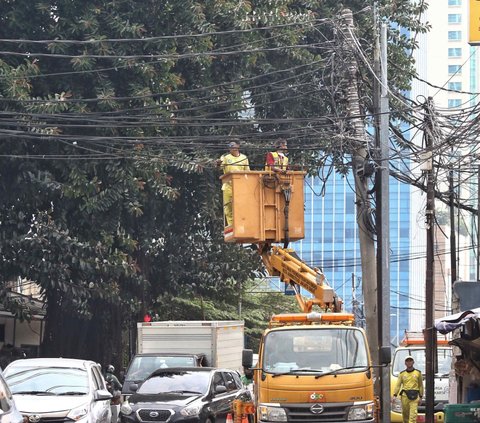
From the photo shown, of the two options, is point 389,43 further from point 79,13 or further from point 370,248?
point 370,248

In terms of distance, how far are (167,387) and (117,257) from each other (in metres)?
7.06

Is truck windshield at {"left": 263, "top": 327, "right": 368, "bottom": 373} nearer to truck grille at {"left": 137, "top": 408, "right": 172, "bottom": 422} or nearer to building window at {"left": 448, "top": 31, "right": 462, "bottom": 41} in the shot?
truck grille at {"left": 137, "top": 408, "right": 172, "bottom": 422}

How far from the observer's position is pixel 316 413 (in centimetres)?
1767

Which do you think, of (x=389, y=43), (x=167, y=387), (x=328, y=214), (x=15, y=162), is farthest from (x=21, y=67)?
(x=328, y=214)

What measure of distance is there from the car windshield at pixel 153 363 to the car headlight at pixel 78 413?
332 inches

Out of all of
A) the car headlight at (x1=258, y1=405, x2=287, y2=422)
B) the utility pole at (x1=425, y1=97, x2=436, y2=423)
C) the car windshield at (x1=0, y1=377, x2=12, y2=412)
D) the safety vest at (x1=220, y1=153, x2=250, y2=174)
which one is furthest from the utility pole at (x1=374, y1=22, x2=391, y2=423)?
the car windshield at (x1=0, y1=377, x2=12, y2=412)

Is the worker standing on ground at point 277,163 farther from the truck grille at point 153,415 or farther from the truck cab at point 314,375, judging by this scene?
the truck grille at point 153,415

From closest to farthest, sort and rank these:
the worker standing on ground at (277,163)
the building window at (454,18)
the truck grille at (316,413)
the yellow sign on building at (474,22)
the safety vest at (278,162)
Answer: the truck grille at (316,413)
the yellow sign on building at (474,22)
the worker standing on ground at (277,163)
the safety vest at (278,162)
the building window at (454,18)

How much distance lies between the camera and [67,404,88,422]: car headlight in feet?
57.3

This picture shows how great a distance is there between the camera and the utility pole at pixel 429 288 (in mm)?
20547

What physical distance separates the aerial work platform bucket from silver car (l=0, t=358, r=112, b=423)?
3.90 meters

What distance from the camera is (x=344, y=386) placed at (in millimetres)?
17797

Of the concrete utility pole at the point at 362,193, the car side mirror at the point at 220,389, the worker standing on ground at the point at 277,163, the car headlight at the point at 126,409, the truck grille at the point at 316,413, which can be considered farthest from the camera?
the concrete utility pole at the point at 362,193

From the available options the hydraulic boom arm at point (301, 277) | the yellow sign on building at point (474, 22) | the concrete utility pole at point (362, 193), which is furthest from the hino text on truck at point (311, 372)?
the yellow sign on building at point (474, 22)
